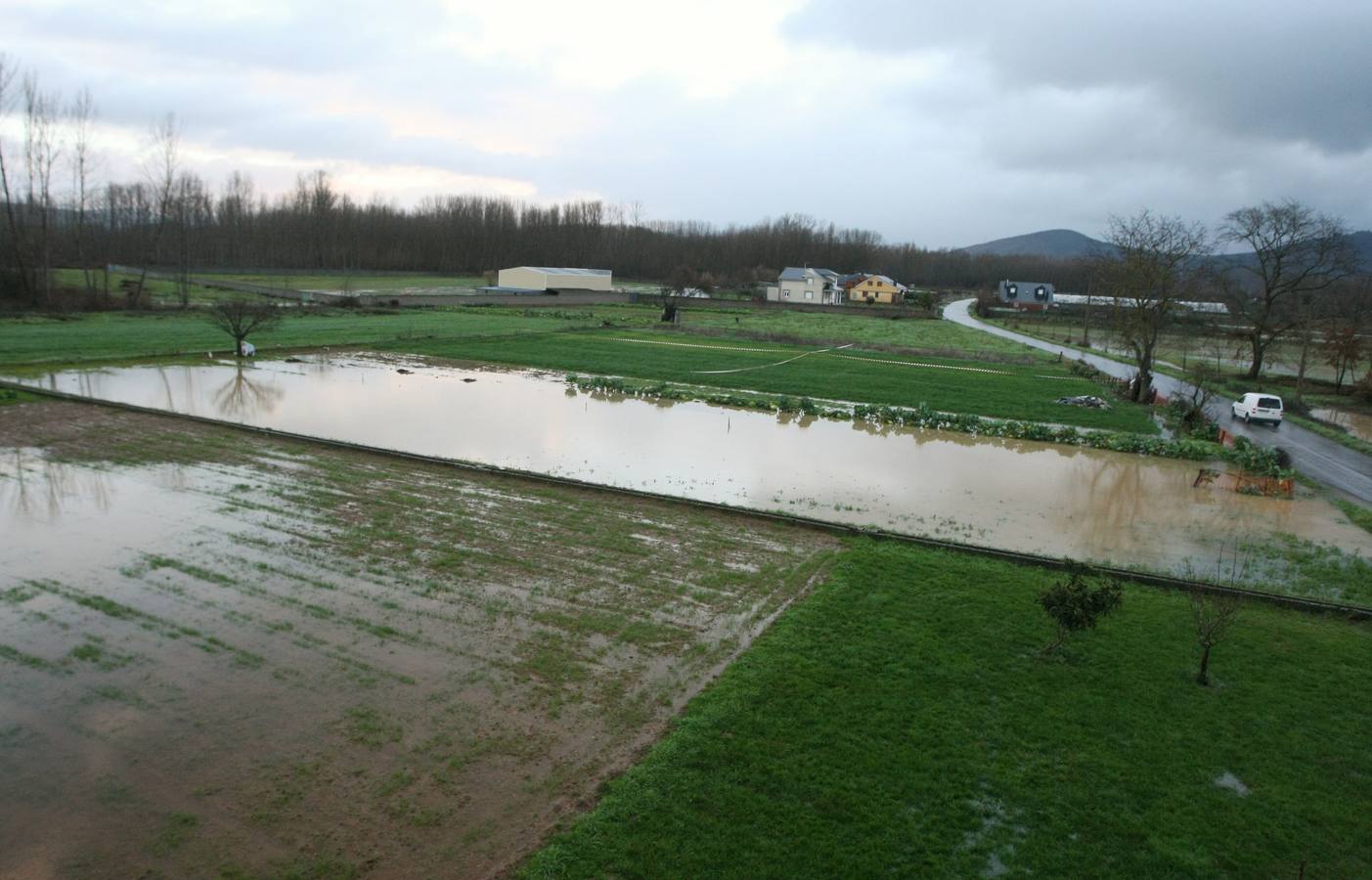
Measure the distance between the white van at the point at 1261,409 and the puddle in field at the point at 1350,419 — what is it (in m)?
2.19

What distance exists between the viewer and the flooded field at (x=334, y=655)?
5488mm

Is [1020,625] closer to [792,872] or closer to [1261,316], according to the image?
[792,872]

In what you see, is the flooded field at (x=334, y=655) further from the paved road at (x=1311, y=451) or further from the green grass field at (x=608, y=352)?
the green grass field at (x=608, y=352)

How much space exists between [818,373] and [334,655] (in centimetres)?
2632

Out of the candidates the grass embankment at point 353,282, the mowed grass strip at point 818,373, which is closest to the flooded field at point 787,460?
the mowed grass strip at point 818,373

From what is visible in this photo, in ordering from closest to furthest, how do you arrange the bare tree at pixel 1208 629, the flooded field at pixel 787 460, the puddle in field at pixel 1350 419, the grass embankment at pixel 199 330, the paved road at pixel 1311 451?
the bare tree at pixel 1208 629 → the flooded field at pixel 787 460 → the paved road at pixel 1311 451 → the puddle in field at pixel 1350 419 → the grass embankment at pixel 199 330

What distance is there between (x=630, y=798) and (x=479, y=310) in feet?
173

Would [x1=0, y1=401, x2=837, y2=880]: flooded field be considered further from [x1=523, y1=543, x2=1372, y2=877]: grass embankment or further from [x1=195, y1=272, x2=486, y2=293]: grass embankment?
[x1=195, y1=272, x2=486, y2=293]: grass embankment

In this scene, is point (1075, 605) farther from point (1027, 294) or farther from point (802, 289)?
point (1027, 294)

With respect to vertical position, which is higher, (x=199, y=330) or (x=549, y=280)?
(x=549, y=280)

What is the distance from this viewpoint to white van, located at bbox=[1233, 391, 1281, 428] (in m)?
25.6

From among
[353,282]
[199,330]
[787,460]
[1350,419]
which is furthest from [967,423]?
[353,282]

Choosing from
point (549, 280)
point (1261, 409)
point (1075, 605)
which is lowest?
point (1075, 605)

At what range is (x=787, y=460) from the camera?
17.7 metres
